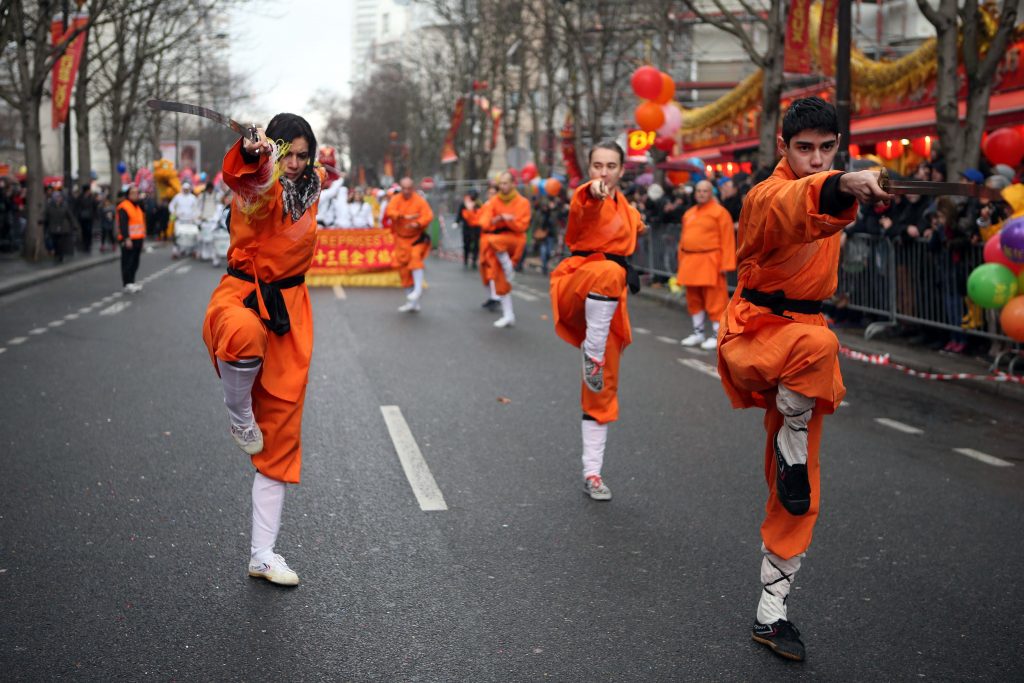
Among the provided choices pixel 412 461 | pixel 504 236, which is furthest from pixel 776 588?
pixel 504 236

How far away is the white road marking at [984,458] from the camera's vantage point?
764 centimetres

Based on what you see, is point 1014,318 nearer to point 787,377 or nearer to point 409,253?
point 787,377

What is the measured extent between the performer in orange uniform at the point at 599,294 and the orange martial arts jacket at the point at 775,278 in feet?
6.82

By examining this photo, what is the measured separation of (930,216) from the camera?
1262cm

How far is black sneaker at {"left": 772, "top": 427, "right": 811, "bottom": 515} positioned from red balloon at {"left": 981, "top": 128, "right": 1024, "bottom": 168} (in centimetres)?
1064

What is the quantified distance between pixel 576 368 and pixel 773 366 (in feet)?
24.3

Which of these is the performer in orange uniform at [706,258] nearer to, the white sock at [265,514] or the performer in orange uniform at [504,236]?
the performer in orange uniform at [504,236]

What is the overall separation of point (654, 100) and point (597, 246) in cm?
1634

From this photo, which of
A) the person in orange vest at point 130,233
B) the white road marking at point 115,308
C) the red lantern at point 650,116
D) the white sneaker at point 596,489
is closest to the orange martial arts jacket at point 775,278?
the white sneaker at point 596,489

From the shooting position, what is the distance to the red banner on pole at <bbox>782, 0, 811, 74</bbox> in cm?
1880

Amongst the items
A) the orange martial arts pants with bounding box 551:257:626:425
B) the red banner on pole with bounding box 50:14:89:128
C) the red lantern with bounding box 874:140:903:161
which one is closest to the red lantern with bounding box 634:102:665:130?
the red lantern with bounding box 874:140:903:161

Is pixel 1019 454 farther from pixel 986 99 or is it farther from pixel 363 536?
pixel 986 99

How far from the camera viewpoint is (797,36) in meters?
19.0

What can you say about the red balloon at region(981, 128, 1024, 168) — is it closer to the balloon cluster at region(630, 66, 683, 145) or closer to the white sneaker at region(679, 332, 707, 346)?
the white sneaker at region(679, 332, 707, 346)
